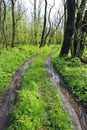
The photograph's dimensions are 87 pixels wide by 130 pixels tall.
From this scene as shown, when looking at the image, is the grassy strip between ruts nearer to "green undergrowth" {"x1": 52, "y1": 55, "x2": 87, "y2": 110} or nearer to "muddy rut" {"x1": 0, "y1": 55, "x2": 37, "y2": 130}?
"muddy rut" {"x1": 0, "y1": 55, "x2": 37, "y2": 130}

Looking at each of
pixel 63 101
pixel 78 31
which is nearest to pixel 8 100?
pixel 63 101

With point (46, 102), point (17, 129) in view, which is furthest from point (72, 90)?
point (17, 129)

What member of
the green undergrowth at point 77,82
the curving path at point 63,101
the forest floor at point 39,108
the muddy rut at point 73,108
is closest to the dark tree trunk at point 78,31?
the green undergrowth at point 77,82

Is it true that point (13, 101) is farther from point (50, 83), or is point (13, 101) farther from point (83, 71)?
point (83, 71)

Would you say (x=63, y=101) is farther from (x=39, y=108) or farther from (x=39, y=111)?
(x=39, y=111)

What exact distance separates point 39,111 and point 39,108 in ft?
0.76

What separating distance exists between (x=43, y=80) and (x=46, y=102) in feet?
10.7

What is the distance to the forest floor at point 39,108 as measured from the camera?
7824mm

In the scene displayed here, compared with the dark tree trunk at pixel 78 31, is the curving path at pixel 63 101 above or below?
below

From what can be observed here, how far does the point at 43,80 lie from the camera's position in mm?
12930

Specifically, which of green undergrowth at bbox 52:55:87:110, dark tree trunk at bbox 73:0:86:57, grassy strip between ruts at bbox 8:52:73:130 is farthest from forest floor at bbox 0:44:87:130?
dark tree trunk at bbox 73:0:86:57

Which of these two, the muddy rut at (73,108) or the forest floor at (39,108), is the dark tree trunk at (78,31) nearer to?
the muddy rut at (73,108)

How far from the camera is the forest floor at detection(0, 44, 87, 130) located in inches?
308

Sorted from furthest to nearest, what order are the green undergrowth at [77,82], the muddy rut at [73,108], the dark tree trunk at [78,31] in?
the dark tree trunk at [78,31], the green undergrowth at [77,82], the muddy rut at [73,108]
